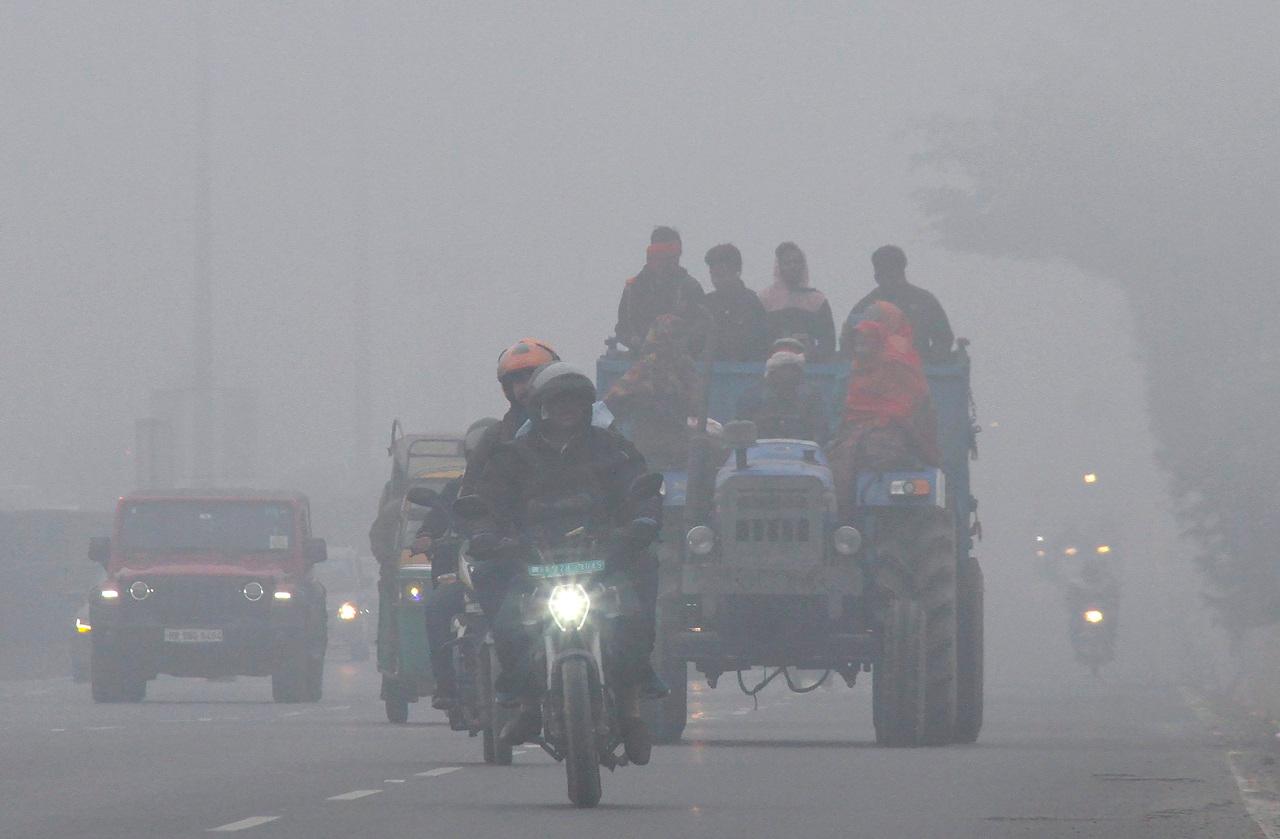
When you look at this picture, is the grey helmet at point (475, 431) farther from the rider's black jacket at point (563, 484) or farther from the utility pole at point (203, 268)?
the utility pole at point (203, 268)

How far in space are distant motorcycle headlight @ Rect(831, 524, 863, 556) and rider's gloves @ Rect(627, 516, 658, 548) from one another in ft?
19.8

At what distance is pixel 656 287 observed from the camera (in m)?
21.2

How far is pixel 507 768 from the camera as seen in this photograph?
16.8 metres

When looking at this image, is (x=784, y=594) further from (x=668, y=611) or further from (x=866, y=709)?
(x=866, y=709)

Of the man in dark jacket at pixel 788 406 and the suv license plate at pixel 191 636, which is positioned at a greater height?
the man in dark jacket at pixel 788 406

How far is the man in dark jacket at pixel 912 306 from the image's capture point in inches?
822

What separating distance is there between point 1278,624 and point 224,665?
745 inches

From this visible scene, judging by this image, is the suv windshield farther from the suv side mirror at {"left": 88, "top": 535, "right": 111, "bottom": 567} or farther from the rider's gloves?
the rider's gloves

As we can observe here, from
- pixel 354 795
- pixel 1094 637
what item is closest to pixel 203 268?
pixel 1094 637

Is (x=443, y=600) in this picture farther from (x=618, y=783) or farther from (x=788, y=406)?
(x=788, y=406)

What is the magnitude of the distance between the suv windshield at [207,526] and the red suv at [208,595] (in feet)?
0.03

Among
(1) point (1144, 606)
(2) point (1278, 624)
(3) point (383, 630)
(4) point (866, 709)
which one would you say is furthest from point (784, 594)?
(1) point (1144, 606)

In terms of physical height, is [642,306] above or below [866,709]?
above

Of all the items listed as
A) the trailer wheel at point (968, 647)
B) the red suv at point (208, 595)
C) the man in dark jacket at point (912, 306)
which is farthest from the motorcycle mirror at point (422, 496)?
the red suv at point (208, 595)
